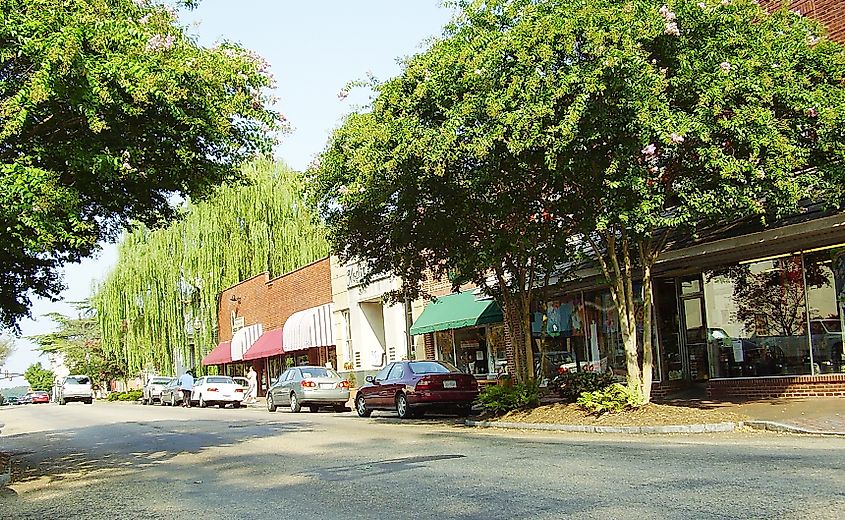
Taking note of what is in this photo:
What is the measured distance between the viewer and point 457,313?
27.8 meters

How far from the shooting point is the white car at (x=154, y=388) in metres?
46.7

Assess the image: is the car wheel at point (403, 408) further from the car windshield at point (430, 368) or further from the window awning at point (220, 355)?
the window awning at point (220, 355)

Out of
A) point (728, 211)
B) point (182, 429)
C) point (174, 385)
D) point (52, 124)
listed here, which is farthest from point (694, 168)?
point (174, 385)

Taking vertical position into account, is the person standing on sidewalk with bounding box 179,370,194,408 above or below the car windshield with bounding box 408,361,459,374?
below

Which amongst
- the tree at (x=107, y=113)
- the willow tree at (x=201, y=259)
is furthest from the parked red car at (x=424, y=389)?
the willow tree at (x=201, y=259)

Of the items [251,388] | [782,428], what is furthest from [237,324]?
[782,428]

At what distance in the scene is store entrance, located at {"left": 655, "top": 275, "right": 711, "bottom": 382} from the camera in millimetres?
20719

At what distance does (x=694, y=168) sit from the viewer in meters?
14.7

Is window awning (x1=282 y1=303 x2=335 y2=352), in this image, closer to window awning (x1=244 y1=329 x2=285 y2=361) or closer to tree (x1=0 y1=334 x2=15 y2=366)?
window awning (x1=244 y1=329 x2=285 y2=361)

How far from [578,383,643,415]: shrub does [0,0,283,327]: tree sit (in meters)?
7.84

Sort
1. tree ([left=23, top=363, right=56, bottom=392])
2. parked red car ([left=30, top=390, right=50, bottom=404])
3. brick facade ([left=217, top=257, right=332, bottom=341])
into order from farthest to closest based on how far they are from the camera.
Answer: tree ([left=23, top=363, right=56, bottom=392]) < parked red car ([left=30, top=390, right=50, bottom=404]) < brick facade ([left=217, top=257, right=332, bottom=341])

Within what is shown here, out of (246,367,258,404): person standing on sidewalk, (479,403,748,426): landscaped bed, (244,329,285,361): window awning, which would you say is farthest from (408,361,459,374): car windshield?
(246,367,258,404): person standing on sidewalk

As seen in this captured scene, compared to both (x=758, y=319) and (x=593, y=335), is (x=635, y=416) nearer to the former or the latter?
Answer: (x=758, y=319)

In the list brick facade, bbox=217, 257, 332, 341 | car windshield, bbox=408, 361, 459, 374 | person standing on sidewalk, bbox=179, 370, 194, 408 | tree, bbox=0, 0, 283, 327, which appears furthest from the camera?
person standing on sidewalk, bbox=179, 370, 194, 408
